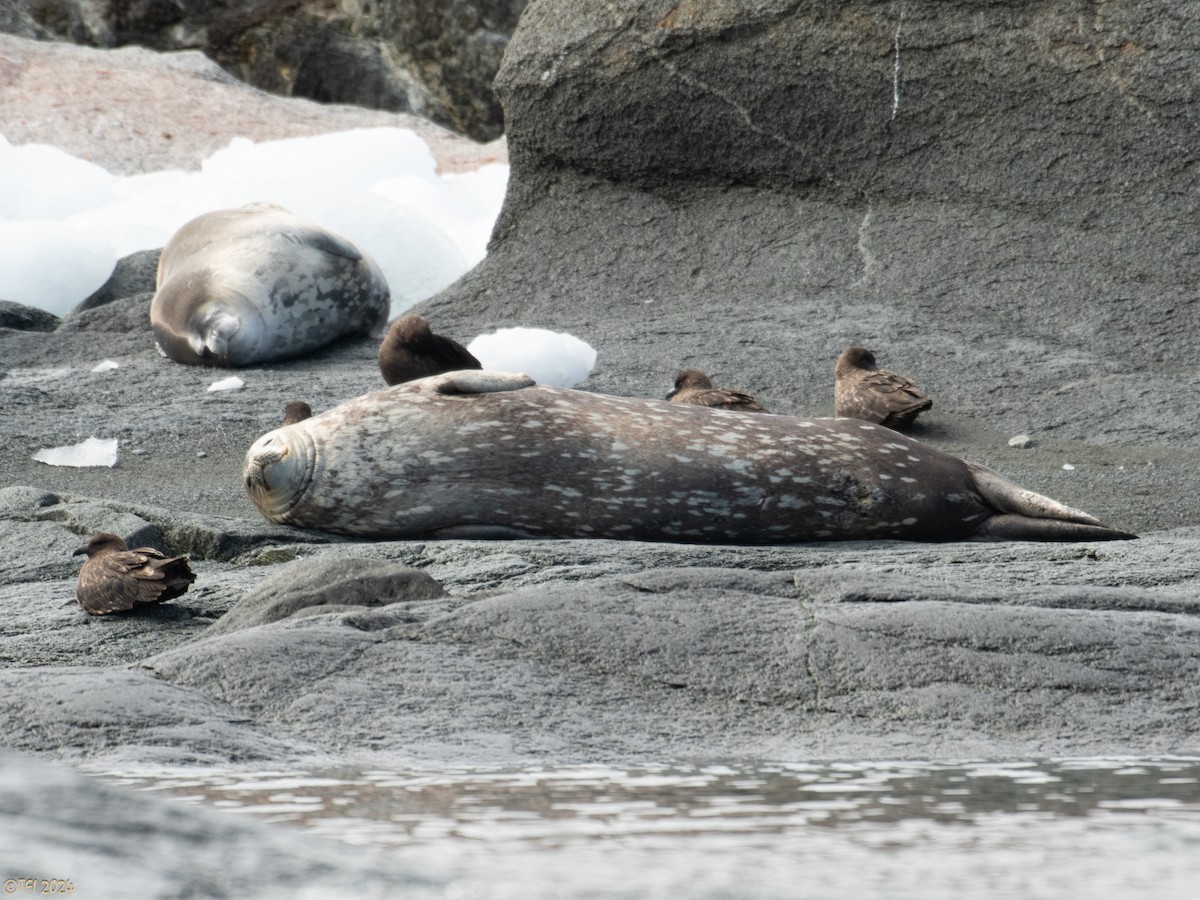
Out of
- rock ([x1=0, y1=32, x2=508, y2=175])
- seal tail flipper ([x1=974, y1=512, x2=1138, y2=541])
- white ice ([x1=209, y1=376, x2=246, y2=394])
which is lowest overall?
seal tail flipper ([x1=974, y1=512, x2=1138, y2=541])

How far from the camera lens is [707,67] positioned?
8789 millimetres

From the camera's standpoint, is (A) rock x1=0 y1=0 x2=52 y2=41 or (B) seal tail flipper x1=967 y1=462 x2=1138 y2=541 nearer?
(B) seal tail flipper x1=967 y1=462 x2=1138 y2=541

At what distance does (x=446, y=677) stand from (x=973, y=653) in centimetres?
101

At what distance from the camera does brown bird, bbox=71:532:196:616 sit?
12.9ft

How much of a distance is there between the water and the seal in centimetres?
240

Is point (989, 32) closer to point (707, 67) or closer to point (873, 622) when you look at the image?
point (707, 67)

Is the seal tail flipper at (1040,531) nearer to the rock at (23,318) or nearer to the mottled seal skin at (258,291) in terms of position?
the mottled seal skin at (258,291)

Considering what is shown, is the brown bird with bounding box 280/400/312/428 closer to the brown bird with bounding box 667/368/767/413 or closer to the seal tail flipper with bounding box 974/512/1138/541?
the brown bird with bounding box 667/368/767/413

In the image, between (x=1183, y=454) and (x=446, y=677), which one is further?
(x=1183, y=454)

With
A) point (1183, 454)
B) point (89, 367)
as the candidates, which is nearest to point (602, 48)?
point (89, 367)

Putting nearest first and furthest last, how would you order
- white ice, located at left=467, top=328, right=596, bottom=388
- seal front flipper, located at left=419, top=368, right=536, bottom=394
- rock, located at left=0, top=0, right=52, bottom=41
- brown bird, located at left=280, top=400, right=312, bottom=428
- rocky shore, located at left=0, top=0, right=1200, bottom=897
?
rocky shore, located at left=0, top=0, right=1200, bottom=897
seal front flipper, located at left=419, top=368, right=536, bottom=394
brown bird, located at left=280, top=400, right=312, bottom=428
white ice, located at left=467, top=328, right=596, bottom=388
rock, located at left=0, top=0, right=52, bottom=41

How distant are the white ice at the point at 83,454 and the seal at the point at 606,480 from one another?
1.79 m

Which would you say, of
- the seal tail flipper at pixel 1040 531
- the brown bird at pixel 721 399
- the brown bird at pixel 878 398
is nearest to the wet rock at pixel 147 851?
the seal tail flipper at pixel 1040 531

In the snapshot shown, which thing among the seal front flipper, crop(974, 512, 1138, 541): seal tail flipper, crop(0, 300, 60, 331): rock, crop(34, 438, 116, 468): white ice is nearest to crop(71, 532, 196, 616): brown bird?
the seal front flipper
